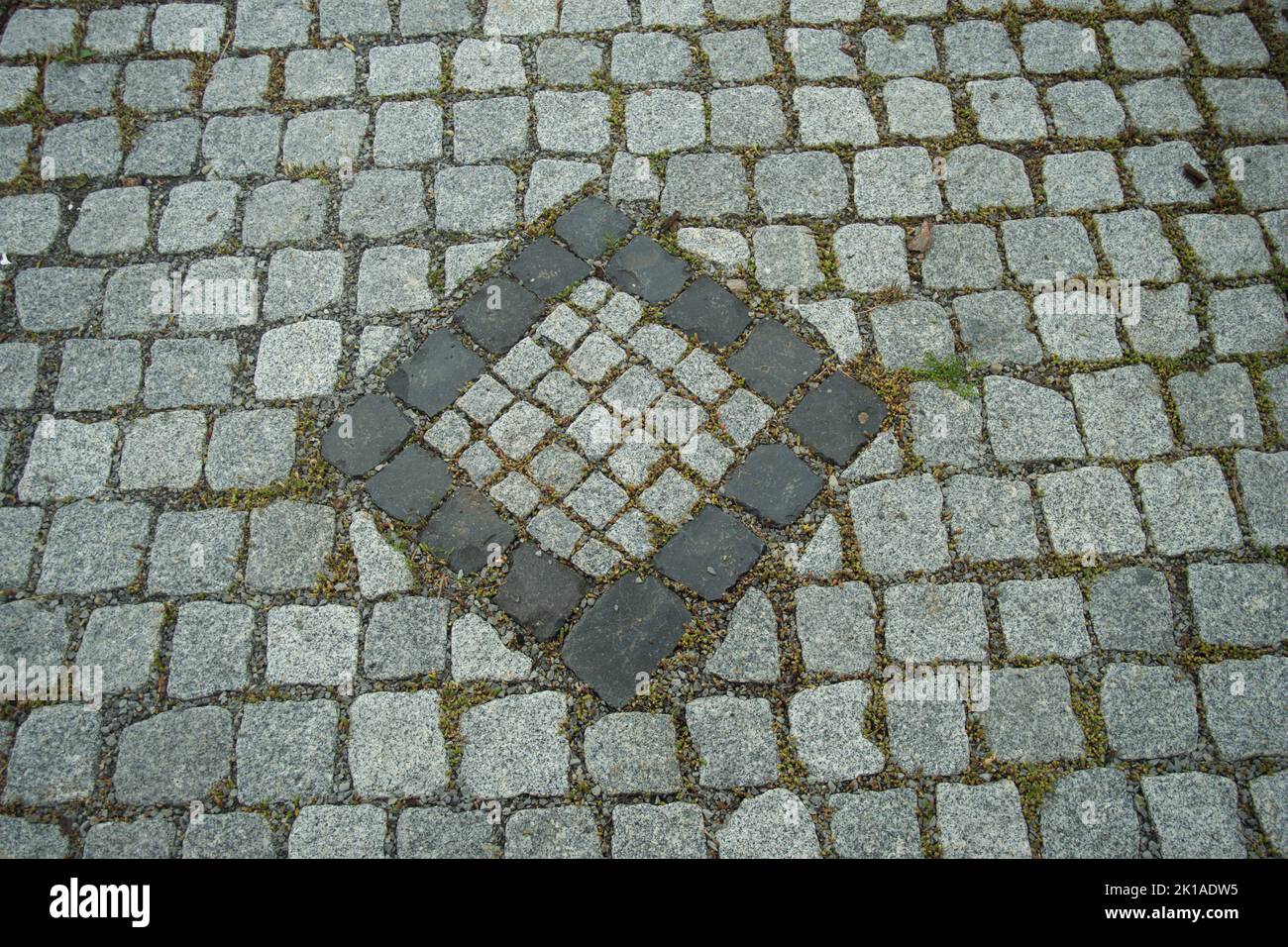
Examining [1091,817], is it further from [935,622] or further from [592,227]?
[592,227]

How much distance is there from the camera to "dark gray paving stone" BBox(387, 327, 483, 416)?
420 cm

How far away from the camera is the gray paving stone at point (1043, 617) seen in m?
3.69

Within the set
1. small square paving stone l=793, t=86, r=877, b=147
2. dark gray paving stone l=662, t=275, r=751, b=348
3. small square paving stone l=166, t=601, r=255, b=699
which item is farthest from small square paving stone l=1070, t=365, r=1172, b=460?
small square paving stone l=166, t=601, r=255, b=699

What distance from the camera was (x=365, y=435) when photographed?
4.12 m

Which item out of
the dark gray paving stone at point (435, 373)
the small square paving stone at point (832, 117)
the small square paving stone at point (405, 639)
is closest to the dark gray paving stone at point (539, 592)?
the small square paving stone at point (405, 639)

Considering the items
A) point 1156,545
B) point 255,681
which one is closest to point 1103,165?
point 1156,545

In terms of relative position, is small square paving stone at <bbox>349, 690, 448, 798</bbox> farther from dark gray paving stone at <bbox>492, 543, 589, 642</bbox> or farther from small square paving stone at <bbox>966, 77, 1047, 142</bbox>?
small square paving stone at <bbox>966, 77, 1047, 142</bbox>

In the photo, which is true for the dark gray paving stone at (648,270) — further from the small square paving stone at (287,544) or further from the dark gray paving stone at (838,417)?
the small square paving stone at (287,544)

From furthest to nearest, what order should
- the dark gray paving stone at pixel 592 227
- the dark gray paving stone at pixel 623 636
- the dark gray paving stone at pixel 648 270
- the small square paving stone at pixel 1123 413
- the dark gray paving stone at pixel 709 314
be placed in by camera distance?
1. the dark gray paving stone at pixel 592 227
2. the dark gray paving stone at pixel 648 270
3. the dark gray paving stone at pixel 709 314
4. the small square paving stone at pixel 1123 413
5. the dark gray paving stone at pixel 623 636

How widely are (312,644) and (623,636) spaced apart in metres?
1.19

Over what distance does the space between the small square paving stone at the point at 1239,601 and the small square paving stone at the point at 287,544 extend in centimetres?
339

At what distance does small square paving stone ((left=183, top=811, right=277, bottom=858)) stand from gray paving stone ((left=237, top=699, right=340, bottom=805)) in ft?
0.25

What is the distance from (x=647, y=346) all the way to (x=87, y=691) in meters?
2.58

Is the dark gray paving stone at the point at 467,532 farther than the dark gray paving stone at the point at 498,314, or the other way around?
the dark gray paving stone at the point at 498,314
